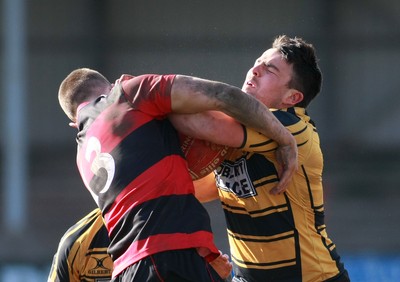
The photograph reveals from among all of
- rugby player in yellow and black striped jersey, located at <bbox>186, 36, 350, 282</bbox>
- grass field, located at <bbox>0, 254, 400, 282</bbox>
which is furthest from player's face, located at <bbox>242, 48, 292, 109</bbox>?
grass field, located at <bbox>0, 254, 400, 282</bbox>

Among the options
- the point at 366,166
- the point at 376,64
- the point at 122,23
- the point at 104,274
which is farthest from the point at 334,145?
the point at 104,274

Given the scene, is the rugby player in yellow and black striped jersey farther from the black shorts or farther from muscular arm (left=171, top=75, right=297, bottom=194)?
the black shorts

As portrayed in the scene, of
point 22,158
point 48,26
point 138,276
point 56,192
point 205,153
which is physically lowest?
point 56,192

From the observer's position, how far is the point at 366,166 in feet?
47.2

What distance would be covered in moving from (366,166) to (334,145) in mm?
591

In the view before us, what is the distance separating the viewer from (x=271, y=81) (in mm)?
4504

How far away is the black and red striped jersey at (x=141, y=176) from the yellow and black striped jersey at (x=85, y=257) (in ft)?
2.00

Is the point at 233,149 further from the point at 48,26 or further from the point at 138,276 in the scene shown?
the point at 48,26

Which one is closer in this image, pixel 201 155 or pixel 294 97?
pixel 201 155

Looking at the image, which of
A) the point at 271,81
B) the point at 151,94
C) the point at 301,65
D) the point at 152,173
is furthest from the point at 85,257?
the point at 301,65

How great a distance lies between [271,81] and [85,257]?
3.77 ft

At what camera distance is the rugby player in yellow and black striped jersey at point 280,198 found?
4.34 metres

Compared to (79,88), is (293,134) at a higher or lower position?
lower

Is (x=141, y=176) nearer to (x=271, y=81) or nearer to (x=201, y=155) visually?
(x=201, y=155)
